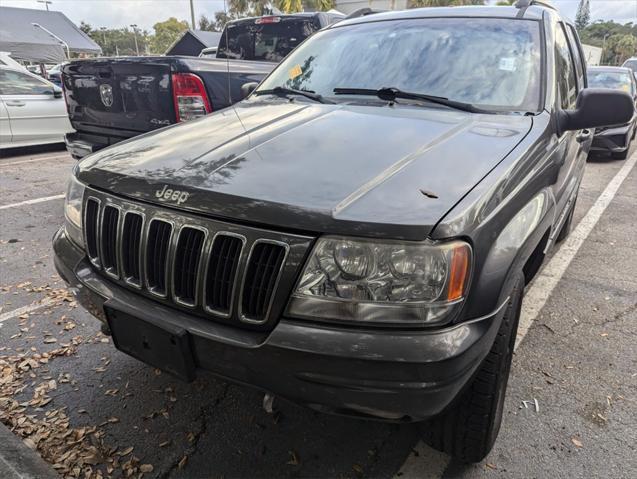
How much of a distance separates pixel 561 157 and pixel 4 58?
31.7 ft

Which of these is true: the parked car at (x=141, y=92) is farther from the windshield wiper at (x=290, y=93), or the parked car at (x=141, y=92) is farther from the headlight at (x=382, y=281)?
the headlight at (x=382, y=281)

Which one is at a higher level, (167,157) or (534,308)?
(167,157)

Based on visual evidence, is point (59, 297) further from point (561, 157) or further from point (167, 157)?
point (561, 157)

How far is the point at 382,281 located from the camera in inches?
57.9

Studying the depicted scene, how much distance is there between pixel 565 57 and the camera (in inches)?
121

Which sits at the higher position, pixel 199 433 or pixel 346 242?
pixel 346 242

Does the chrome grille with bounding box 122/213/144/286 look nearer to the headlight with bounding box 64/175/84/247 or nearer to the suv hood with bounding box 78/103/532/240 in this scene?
the suv hood with bounding box 78/103/532/240

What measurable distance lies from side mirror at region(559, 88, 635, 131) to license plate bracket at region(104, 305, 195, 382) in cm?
213

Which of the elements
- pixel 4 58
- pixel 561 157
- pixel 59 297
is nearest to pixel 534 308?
pixel 561 157

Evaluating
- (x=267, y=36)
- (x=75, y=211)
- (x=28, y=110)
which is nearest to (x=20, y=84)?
(x=28, y=110)

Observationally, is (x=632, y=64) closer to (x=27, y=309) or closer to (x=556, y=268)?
(x=556, y=268)

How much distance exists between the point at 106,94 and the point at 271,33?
2.52m

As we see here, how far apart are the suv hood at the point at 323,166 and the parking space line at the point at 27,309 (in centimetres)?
164

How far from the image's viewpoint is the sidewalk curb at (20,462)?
1.95 m
